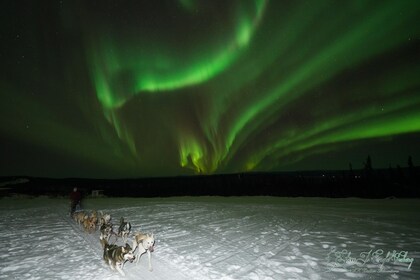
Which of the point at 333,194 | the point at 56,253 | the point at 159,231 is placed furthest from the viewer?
the point at 333,194

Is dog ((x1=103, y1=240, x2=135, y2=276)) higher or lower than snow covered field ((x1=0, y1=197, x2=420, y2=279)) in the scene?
higher

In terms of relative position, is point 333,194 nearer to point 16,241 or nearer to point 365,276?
point 365,276

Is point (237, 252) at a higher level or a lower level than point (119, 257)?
lower

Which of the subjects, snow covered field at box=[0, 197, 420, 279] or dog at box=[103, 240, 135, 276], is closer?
dog at box=[103, 240, 135, 276]

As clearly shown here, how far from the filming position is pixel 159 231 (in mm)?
12375

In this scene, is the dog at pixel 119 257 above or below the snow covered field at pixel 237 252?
above

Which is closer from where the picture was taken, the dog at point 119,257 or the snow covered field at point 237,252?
the dog at point 119,257

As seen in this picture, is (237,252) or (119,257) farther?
(237,252)

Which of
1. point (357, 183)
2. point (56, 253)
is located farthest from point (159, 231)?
point (357, 183)

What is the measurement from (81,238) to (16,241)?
265cm

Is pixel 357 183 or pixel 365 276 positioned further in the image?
pixel 357 183

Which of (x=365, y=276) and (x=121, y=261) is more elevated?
(x=121, y=261)

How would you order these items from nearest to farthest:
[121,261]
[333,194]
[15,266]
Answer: [121,261] < [15,266] < [333,194]

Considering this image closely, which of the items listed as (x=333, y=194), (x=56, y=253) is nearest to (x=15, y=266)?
(x=56, y=253)
